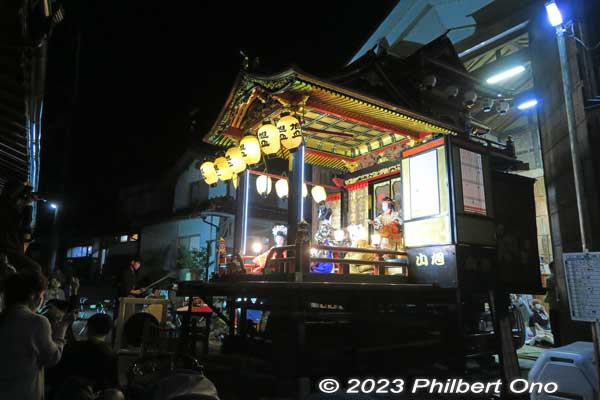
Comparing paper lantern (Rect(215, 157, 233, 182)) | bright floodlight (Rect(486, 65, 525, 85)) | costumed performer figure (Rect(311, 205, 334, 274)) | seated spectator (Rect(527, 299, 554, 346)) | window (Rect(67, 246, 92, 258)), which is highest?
bright floodlight (Rect(486, 65, 525, 85))

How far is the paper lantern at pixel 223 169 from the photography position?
1217 cm

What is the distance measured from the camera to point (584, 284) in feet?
17.2

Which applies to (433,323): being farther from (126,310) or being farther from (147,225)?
(147,225)

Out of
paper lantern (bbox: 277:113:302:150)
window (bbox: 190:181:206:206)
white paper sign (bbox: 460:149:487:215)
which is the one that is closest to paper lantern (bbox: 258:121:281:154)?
paper lantern (bbox: 277:113:302:150)

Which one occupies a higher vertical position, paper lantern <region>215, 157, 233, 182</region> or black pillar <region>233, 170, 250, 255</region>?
paper lantern <region>215, 157, 233, 182</region>

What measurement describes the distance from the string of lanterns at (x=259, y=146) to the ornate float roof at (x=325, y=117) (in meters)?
0.58

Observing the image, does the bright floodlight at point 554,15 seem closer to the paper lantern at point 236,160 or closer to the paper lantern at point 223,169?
the paper lantern at point 236,160

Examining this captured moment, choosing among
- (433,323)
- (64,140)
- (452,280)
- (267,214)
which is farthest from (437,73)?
(64,140)

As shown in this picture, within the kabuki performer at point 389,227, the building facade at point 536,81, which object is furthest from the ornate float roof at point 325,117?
the building facade at point 536,81

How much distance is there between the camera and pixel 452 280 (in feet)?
25.1

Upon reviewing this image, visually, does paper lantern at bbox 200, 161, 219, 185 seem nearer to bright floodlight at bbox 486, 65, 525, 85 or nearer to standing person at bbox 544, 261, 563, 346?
standing person at bbox 544, 261, 563, 346

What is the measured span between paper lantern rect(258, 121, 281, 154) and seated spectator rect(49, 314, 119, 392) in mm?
6488

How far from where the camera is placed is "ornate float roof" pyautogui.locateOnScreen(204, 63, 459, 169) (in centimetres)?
938

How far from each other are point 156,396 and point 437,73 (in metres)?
11.7
